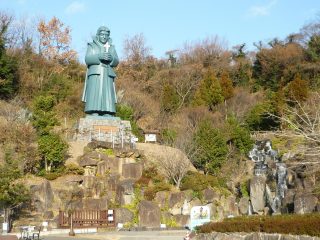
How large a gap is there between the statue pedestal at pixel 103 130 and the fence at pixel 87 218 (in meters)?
6.28

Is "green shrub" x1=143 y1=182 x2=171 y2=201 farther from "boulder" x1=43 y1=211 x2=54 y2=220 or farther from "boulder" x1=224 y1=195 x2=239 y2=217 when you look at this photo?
"boulder" x1=43 y1=211 x2=54 y2=220

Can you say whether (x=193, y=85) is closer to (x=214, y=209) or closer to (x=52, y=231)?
(x=214, y=209)

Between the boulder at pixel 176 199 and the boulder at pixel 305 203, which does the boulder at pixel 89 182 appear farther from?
the boulder at pixel 305 203

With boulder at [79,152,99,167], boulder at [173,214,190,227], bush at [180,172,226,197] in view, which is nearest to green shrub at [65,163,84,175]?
boulder at [79,152,99,167]

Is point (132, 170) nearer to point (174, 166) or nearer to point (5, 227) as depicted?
point (174, 166)

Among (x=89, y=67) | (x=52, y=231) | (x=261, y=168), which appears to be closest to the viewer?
(x=52, y=231)

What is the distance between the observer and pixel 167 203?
20500 millimetres

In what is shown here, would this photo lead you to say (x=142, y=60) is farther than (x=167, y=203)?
Yes

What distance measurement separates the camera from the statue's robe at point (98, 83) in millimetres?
25375

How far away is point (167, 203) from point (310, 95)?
1362 centimetres

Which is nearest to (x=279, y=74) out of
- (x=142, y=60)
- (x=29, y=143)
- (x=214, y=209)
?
(x=142, y=60)

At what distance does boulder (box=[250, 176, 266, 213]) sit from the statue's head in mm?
A: 10552

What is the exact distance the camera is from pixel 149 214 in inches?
752

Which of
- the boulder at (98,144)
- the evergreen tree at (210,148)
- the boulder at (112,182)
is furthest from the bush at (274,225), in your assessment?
the evergreen tree at (210,148)
